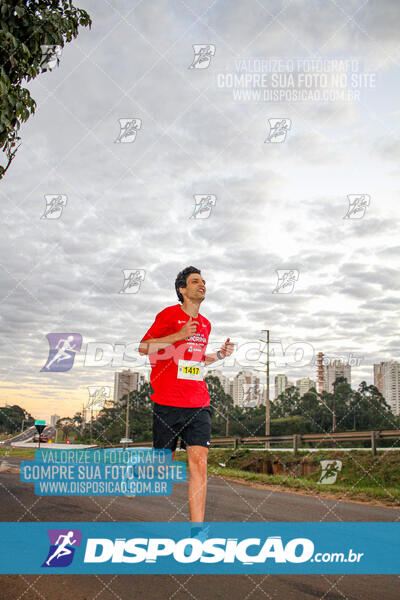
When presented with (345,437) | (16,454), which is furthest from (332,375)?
(345,437)

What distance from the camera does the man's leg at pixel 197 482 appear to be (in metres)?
3.92

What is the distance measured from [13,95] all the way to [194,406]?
11.3 ft

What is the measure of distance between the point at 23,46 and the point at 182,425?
3.77 meters

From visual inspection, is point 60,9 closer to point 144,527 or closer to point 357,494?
point 144,527

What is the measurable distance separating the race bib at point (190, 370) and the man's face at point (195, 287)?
581mm

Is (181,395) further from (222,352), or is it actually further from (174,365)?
(222,352)

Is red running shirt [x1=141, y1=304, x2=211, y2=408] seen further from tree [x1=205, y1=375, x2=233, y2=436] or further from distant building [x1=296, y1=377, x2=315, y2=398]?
distant building [x1=296, y1=377, x2=315, y2=398]

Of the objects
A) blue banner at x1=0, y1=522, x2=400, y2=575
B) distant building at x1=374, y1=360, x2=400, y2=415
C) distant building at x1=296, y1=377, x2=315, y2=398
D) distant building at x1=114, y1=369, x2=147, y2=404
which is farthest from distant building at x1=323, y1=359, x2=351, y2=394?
blue banner at x1=0, y1=522, x2=400, y2=575

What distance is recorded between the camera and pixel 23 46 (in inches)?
181

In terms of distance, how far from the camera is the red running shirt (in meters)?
4.11

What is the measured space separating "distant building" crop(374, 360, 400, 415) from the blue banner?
28451 mm

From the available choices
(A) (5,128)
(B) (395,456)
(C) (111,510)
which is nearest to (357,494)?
(B) (395,456)

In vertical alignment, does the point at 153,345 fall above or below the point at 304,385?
below

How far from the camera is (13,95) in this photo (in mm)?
4762
